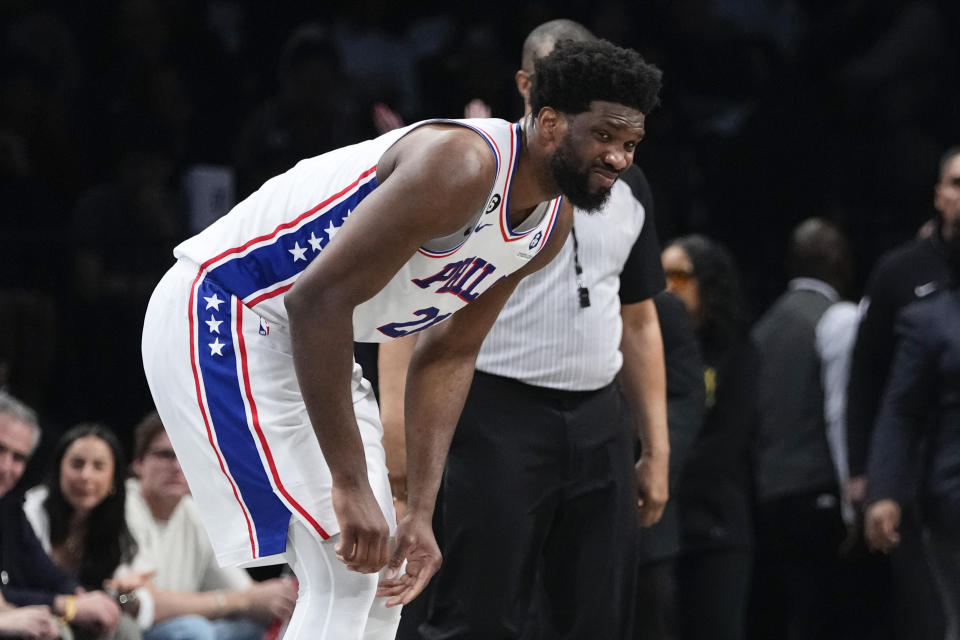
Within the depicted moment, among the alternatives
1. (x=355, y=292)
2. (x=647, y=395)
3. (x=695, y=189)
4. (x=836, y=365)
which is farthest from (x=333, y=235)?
(x=695, y=189)

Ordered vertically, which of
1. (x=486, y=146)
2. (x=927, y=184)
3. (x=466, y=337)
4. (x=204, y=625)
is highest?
(x=927, y=184)

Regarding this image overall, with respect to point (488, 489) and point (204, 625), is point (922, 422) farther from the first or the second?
point (204, 625)

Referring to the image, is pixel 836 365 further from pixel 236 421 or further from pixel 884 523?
pixel 236 421

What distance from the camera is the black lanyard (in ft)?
12.4

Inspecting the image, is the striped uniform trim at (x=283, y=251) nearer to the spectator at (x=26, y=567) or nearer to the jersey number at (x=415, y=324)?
the jersey number at (x=415, y=324)

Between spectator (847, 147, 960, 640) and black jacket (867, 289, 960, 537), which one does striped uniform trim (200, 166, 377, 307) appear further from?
spectator (847, 147, 960, 640)

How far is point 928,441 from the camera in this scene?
4.51m

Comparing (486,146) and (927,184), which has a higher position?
(927,184)

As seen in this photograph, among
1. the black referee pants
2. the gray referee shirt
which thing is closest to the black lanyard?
the gray referee shirt

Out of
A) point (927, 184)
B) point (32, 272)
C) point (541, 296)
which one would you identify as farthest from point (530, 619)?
point (927, 184)

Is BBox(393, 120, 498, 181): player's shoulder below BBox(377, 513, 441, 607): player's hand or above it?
above

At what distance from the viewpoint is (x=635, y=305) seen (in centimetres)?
412

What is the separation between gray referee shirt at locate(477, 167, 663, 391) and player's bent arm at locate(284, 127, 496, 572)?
1.01 m

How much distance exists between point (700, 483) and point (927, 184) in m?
2.82
